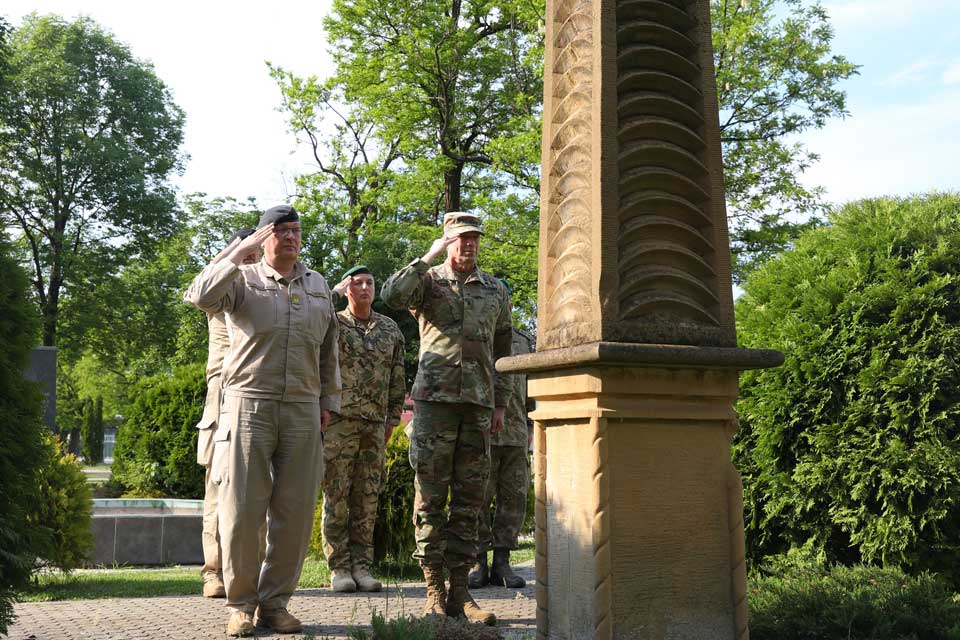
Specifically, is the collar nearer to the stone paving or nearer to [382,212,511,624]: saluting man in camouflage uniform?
[382,212,511,624]: saluting man in camouflage uniform

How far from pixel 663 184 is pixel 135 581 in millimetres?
6713

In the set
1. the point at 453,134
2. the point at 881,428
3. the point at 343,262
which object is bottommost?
the point at 881,428

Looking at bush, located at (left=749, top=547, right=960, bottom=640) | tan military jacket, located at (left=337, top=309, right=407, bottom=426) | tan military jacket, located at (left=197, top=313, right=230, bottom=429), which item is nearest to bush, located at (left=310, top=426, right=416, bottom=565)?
tan military jacket, located at (left=337, top=309, right=407, bottom=426)

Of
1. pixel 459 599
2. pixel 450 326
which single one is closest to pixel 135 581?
pixel 459 599

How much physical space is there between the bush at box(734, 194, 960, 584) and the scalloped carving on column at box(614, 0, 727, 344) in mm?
2263

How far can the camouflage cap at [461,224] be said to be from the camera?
6281mm

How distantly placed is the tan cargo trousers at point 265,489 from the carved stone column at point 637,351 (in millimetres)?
1737

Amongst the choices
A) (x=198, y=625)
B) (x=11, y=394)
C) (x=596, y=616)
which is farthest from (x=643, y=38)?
(x=198, y=625)

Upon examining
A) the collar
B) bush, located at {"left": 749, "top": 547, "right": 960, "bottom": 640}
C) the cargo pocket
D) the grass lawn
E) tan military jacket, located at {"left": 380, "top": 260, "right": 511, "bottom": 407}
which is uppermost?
the collar

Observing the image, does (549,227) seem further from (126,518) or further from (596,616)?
(126,518)

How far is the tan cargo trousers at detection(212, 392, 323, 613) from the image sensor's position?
5371 millimetres

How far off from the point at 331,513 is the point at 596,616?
181 inches

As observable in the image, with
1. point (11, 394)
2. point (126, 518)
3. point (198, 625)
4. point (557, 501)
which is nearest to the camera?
point (557, 501)

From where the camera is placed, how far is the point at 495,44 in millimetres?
28547
